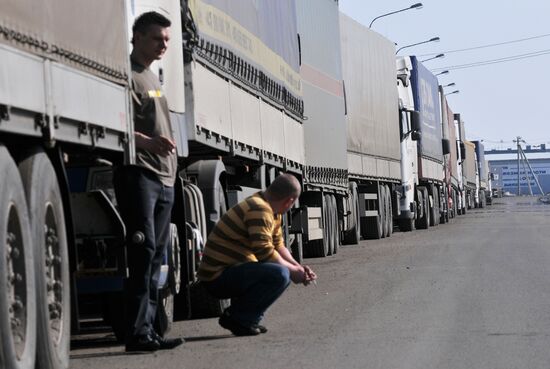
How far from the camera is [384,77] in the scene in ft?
Answer: 115

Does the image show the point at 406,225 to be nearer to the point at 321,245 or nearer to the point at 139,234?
the point at 321,245

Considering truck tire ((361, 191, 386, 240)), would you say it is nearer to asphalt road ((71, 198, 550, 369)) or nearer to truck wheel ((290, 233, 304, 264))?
truck wheel ((290, 233, 304, 264))

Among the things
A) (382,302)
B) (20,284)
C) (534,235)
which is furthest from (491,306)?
(534,235)

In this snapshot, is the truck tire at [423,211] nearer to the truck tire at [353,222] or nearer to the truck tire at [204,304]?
the truck tire at [353,222]

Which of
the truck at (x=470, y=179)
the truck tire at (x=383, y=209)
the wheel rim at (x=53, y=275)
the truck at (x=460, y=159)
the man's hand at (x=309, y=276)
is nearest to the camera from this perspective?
the wheel rim at (x=53, y=275)

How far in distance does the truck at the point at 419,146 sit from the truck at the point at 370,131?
1032 mm

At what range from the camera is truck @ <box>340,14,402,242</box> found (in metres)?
30.0

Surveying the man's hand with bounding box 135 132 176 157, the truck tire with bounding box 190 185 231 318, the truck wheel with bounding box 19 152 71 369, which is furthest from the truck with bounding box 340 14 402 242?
the truck wheel with bounding box 19 152 71 369

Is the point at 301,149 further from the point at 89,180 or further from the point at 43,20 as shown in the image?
the point at 43,20

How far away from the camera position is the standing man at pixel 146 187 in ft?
29.2

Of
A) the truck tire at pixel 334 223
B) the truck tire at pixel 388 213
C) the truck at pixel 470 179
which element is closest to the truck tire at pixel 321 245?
the truck tire at pixel 334 223

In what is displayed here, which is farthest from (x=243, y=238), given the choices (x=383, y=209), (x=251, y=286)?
(x=383, y=209)

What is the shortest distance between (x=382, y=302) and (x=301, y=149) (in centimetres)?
780

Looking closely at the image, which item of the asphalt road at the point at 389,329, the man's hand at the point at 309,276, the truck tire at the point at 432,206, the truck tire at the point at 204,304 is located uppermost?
the truck tire at the point at 432,206
